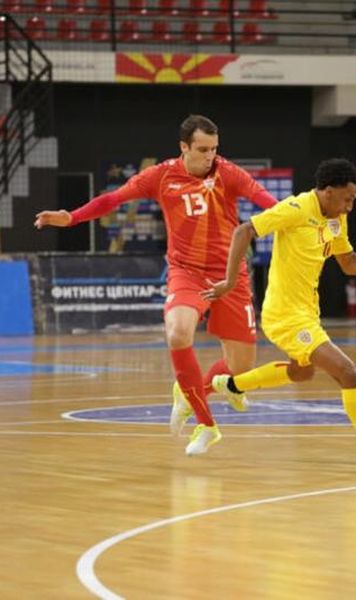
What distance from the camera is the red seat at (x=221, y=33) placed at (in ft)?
95.3

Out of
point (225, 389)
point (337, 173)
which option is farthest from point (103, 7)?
point (337, 173)

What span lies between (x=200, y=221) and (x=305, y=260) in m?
1.09

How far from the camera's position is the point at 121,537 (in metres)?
5.81

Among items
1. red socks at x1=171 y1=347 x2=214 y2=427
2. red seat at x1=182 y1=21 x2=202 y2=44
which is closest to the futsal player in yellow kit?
red socks at x1=171 y1=347 x2=214 y2=427

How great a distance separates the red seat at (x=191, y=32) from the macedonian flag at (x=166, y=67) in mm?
841

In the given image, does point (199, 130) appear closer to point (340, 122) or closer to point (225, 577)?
point (225, 577)

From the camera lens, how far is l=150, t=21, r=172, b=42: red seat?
28688 millimetres

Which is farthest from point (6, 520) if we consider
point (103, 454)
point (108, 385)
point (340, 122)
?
point (340, 122)

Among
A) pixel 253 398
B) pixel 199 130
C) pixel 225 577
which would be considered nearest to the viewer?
pixel 225 577

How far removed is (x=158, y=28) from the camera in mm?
29047

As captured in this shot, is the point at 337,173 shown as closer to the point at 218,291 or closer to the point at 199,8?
the point at 218,291

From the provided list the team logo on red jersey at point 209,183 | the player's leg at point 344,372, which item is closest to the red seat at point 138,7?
the team logo on red jersey at point 209,183

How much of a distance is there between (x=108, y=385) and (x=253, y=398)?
2.01 m

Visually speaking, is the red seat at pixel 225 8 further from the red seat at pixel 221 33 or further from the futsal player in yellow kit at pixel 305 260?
the futsal player in yellow kit at pixel 305 260
